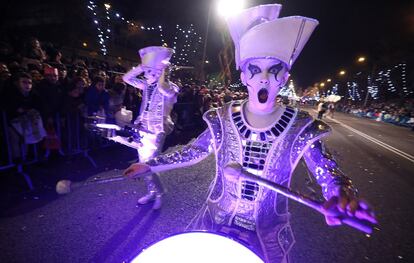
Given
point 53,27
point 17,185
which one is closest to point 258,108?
point 17,185

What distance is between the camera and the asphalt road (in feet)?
10.5

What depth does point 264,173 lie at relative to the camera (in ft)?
5.30

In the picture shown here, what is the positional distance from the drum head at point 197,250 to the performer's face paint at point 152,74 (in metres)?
3.38

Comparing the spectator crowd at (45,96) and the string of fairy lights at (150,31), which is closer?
the spectator crowd at (45,96)

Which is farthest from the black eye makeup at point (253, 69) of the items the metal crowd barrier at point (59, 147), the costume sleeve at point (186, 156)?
the metal crowd barrier at point (59, 147)

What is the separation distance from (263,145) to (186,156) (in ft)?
1.78

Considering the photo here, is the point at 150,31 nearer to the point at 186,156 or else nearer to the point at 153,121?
the point at 153,121

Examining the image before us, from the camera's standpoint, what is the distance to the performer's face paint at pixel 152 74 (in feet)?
13.5

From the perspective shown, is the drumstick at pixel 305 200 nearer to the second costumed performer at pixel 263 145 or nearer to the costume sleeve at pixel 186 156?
the second costumed performer at pixel 263 145

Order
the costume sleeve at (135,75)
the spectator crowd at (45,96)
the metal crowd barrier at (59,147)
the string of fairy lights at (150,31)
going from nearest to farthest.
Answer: the costume sleeve at (135,75), the metal crowd barrier at (59,147), the spectator crowd at (45,96), the string of fairy lights at (150,31)

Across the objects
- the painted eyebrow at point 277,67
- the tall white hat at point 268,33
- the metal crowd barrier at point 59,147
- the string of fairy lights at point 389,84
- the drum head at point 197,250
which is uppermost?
the string of fairy lights at point 389,84

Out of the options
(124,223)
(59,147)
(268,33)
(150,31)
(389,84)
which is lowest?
(124,223)

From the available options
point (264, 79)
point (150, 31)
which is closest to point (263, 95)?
point (264, 79)

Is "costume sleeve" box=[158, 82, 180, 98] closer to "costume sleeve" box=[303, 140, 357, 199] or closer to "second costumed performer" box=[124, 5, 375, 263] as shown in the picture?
"second costumed performer" box=[124, 5, 375, 263]
